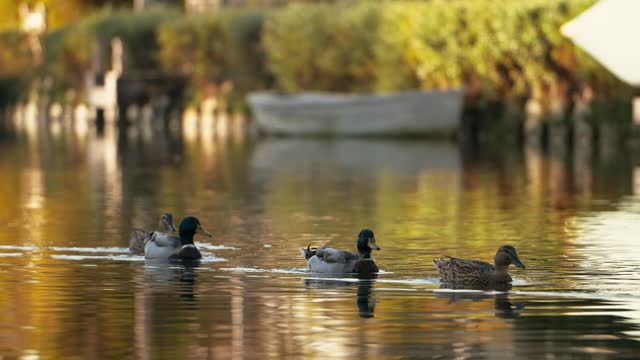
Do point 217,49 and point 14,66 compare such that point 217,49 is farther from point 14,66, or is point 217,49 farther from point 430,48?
point 14,66

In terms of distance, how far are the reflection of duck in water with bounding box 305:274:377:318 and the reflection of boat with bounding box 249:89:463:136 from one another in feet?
146

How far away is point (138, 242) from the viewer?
25672 mm

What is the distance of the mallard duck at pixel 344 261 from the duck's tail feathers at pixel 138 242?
10.3ft

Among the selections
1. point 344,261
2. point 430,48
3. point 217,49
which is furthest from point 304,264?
point 217,49

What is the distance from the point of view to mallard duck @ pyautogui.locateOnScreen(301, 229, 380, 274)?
22703 mm

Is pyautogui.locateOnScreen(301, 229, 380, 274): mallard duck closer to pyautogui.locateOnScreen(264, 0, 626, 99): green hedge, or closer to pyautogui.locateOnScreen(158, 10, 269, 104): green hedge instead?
pyautogui.locateOnScreen(264, 0, 626, 99): green hedge

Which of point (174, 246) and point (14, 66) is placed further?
point (14, 66)

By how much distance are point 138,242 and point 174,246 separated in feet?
3.71

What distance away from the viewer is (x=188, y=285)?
72.1 ft

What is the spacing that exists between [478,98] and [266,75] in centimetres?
1828

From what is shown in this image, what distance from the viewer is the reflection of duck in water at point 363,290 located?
19.5 metres

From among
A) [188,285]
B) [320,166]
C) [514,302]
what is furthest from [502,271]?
[320,166]

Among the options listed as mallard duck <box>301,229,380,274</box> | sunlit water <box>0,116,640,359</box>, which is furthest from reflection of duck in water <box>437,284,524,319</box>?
mallard duck <box>301,229,380,274</box>

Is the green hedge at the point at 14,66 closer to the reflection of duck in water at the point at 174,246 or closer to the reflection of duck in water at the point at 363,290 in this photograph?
the reflection of duck in water at the point at 174,246
